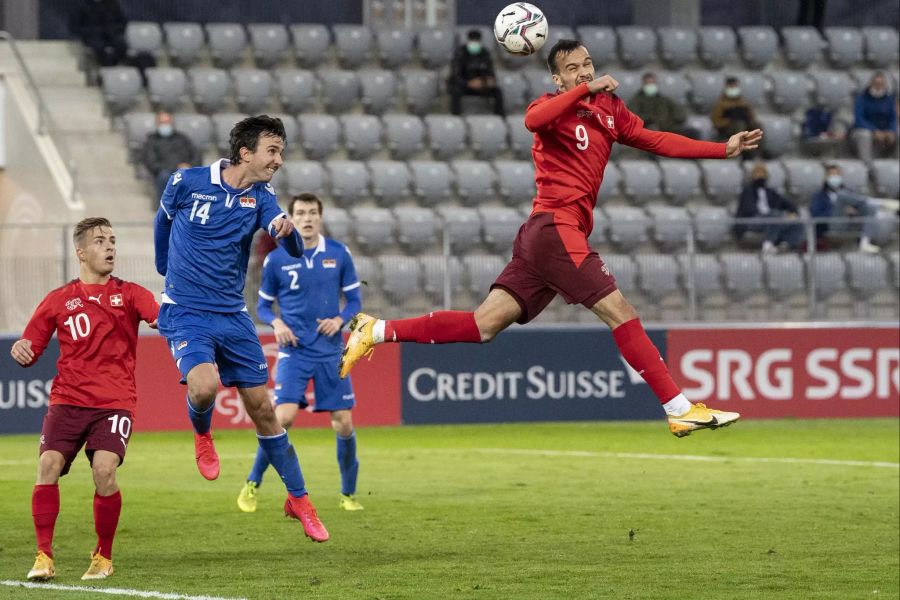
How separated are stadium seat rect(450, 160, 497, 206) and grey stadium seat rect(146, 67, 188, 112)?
12.9 feet

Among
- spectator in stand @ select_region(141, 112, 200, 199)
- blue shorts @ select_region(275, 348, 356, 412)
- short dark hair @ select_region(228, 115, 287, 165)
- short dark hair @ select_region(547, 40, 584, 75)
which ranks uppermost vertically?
spectator in stand @ select_region(141, 112, 200, 199)

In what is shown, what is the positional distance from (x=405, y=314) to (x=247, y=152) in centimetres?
956

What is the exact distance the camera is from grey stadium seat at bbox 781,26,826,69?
2517 centimetres

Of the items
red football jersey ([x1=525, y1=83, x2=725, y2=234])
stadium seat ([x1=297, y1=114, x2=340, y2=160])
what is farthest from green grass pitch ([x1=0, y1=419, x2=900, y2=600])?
stadium seat ([x1=297, y1=114, x2=340, y2=160])

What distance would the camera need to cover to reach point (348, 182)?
67.6ft

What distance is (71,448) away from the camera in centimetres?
773

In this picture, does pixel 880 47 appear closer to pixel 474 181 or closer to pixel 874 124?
pixel 874 124

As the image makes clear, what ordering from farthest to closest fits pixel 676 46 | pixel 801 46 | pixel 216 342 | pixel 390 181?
pixel 801 46 → pixel 676 46 → pixel 390 181 → pixel 216 342

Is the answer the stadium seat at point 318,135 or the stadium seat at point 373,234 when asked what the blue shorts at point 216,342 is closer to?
the stadium seat at point 373,234

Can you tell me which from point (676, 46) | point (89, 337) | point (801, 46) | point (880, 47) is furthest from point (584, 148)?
point (880, 47)

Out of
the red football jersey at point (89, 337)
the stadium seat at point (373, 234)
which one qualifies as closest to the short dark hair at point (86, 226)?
the red football jersey at point (89, 337)

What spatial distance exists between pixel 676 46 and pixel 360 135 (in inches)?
235

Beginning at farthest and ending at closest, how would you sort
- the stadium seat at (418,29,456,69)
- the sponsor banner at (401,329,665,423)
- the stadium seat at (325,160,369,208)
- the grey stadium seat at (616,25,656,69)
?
the grey stadium seat at (616,25,656,69) < the stadium seat at (418,29,456,69) < the stadium seat at (325,160,369,208) < the sponsor banner at (401,329,665,423)

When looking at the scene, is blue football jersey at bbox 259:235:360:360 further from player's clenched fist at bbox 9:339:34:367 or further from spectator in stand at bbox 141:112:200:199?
spectator in stand at bbox 141:112:200:199
